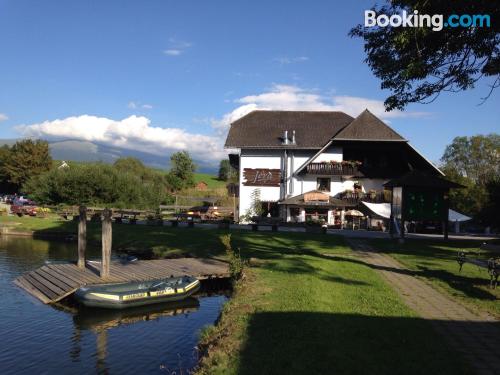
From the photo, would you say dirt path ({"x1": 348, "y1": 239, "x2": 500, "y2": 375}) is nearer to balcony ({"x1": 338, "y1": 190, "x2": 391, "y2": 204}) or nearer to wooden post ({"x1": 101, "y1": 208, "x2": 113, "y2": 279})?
wooden post ({"x1": 101, "y1": 208, "x2": 113, "y2": 279})

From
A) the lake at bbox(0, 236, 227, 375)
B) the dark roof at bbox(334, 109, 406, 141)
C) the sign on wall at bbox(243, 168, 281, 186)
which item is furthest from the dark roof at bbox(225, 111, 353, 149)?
the lake at bbox(0, 236, 227, 375)

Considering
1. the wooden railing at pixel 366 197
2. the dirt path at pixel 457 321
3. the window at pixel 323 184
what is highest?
the window at pixel 323 184

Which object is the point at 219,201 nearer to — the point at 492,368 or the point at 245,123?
the point at 245,123

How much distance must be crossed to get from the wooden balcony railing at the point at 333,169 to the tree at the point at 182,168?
157 feet

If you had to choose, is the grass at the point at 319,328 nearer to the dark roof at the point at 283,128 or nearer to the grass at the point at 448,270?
the grass at the point at 448,270

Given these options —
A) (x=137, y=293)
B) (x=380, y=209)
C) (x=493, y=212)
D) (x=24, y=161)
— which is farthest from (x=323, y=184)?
(x=24, y=161)

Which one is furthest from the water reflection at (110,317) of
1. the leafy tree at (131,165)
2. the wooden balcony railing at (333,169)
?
the leafy tree at (131,165)

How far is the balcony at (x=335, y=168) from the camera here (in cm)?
4091

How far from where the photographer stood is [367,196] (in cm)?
4072

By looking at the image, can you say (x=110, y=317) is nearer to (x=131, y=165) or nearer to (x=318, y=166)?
(x=318, y=166)

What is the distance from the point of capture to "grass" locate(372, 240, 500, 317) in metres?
11.6

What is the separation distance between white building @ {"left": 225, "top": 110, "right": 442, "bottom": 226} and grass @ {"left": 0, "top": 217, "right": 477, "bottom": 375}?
24138 millimetres

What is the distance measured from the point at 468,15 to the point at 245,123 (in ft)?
115

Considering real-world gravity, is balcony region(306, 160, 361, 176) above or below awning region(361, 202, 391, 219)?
above
